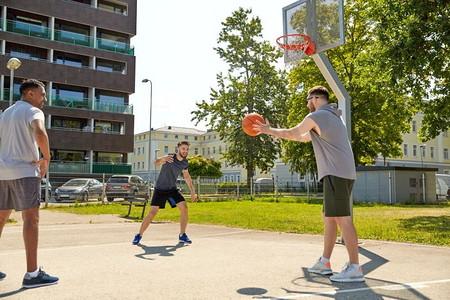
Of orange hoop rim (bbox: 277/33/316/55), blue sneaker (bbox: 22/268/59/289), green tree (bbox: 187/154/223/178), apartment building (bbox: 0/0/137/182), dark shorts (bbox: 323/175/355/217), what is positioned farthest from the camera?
green tree (bbox: 187/154/223/178)

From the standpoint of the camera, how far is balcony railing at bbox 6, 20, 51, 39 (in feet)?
124

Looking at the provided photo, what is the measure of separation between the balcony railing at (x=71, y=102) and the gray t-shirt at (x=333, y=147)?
3838 centimetres

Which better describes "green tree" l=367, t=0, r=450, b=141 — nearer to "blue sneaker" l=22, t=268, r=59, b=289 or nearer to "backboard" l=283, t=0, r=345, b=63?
"backboard" l=283, t=0, r=345, b=63

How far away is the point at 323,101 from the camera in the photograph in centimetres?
546

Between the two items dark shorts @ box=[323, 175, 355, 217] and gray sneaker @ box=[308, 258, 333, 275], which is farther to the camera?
gray sneaker @ box=[308, 258, 333, 275]

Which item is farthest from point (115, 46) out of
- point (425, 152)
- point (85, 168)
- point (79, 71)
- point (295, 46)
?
point (425, 152)

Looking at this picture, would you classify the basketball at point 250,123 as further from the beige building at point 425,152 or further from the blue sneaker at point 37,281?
the beige building at point 425,152

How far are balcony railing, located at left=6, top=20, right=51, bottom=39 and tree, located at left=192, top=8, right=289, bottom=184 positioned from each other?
15.5 m

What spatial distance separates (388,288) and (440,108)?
16.0 m

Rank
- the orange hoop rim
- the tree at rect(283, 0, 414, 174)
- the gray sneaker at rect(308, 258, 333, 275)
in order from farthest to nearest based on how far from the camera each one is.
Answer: the tree at rect(283, 0, 414, 174) < the orange hoop rim < the gray sneaker at rect(308, 258, 333, 275)

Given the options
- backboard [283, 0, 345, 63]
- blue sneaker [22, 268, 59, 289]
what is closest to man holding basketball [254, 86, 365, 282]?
blue sneaker [22, 268, 59, 289]

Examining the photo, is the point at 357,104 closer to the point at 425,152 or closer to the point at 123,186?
the point at 123,186

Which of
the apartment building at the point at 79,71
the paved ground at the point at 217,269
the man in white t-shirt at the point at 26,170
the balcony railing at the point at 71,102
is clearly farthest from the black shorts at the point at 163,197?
the balcony railing at the point at 71,102

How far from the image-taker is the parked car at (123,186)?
81.9ft
